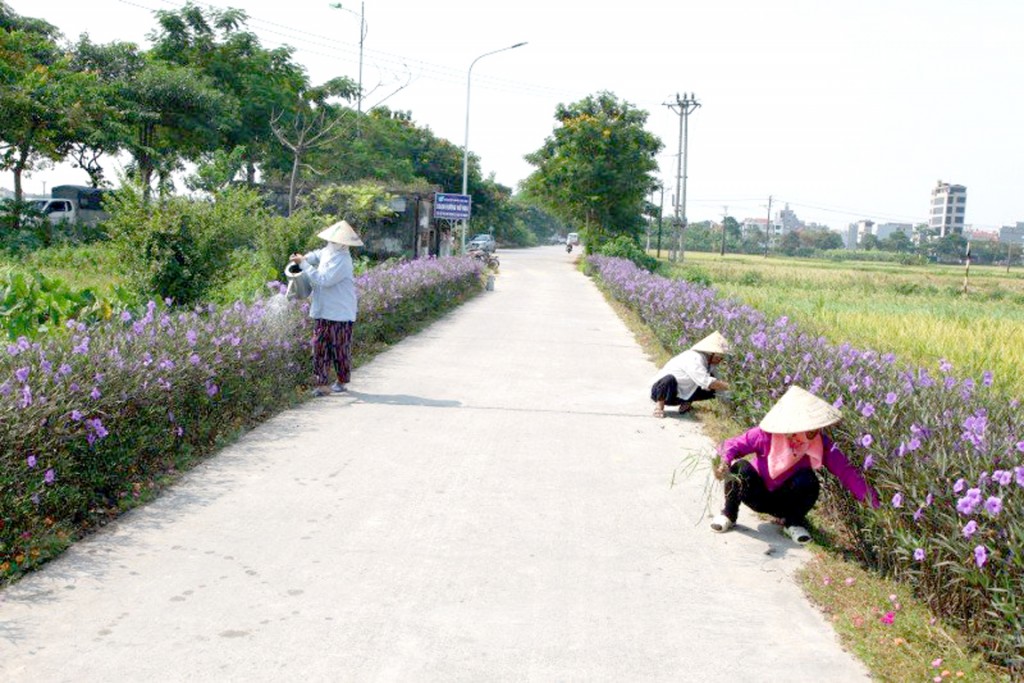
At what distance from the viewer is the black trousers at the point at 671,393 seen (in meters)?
8.54

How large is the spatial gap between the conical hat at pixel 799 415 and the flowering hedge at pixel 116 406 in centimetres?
354

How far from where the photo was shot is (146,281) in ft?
35.1

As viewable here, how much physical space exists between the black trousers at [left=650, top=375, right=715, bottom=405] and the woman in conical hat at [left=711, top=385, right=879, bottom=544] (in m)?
3.15

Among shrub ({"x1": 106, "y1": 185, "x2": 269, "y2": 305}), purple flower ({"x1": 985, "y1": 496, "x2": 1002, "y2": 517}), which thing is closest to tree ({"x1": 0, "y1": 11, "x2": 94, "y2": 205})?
shrub ({"x1": 106, "y1": 185, "x2": 269, "y2": 305})

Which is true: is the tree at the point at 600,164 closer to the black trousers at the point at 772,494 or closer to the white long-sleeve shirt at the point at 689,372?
the white long-sleeve shirt at the point at 689,372

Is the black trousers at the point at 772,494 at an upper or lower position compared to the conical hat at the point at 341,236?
lower

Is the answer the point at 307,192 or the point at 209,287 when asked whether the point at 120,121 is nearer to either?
the point at 307,192

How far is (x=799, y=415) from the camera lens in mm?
4961

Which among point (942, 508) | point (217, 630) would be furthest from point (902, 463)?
point (217, 630)

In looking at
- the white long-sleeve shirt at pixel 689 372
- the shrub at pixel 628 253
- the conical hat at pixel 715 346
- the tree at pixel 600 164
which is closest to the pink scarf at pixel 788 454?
the conical hat at pixel 715 346

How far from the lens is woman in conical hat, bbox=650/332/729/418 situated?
8.15 m

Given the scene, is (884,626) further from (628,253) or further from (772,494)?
(628,253)

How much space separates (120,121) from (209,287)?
23255 mm

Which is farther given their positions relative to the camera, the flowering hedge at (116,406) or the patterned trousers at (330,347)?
the patterned trousers at (330,347)
